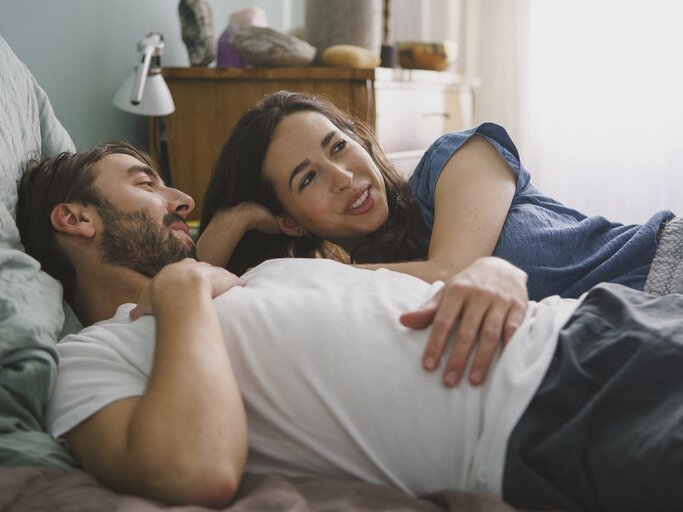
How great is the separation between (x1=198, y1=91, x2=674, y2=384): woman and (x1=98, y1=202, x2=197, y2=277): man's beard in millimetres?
248

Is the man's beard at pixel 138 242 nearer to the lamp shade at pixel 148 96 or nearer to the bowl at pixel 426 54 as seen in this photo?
the lamp shade at pixel 148 96

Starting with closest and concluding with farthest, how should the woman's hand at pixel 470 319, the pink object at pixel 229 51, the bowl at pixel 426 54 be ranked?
the woman's hand at pixel 470 319 < the pink object at pixel 229 51 < the bowl at pixel 426 54

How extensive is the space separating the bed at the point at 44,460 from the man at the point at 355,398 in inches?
1.0

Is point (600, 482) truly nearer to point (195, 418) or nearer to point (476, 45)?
point (195, 418)

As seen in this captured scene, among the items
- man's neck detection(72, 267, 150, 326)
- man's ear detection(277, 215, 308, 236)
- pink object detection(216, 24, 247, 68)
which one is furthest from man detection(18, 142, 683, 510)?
pink object detection(216, 24, 247, 68)

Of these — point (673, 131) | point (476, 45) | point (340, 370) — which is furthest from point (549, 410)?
point (476, 45)

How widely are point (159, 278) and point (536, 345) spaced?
0.47 meters

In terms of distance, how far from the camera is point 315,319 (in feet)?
3.26

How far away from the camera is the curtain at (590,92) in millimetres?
3221

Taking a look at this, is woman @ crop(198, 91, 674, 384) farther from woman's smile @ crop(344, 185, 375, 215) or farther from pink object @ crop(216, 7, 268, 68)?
pink object @ crop(216, 7, 268, 68)

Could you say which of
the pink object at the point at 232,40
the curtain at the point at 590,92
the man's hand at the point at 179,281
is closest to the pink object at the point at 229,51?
the pink object at the point at 232,40

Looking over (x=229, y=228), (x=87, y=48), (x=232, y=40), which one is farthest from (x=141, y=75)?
(x=229, y=228)

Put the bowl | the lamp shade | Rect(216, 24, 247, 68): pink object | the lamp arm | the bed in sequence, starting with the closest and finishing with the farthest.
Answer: the bed
the lamp arm
the lamp shade
Rect(216, 24, 247, 68): pink object
the bowl

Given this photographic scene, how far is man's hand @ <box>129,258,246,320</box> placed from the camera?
103 cm
